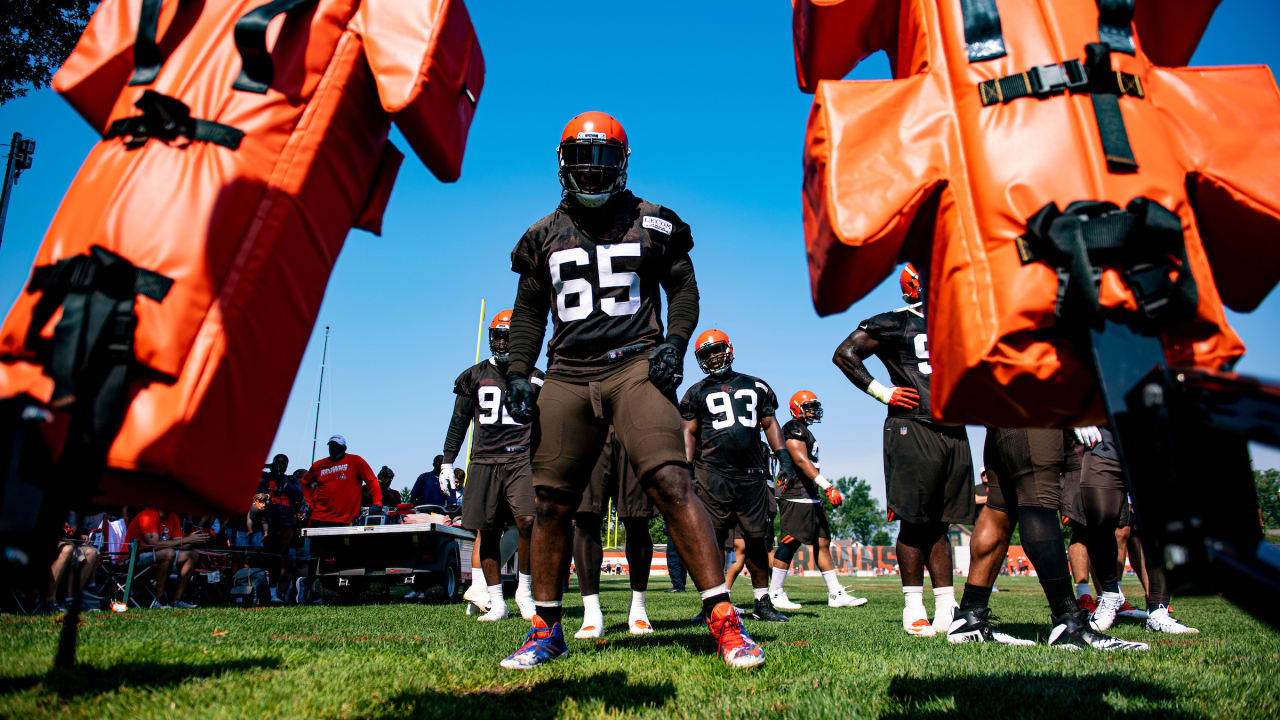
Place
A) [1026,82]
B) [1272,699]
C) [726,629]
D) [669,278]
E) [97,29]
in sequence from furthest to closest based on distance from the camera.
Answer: [669,278]
[726,629]
[1272,699]
[97,29]
[1026,82]

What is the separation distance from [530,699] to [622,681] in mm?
482

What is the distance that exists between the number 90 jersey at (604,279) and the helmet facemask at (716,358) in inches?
172

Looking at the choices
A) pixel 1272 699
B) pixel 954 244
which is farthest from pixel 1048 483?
pixel 954 244

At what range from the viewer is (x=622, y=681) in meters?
3.31

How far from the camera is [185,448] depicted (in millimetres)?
1782

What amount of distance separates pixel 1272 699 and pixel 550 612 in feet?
10.3

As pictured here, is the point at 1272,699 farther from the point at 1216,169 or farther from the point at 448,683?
the point at 448,683

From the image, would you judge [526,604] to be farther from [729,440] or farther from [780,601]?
[780,601]

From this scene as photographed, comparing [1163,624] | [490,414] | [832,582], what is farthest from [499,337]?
[1163,624]

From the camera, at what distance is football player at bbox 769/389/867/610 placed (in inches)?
460

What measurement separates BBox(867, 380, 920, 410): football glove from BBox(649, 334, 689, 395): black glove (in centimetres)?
257

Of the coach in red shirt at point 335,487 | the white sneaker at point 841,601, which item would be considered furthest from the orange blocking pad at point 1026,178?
the coach in red shirt at point 335,487

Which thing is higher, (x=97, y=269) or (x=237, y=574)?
(x=97, y=269)

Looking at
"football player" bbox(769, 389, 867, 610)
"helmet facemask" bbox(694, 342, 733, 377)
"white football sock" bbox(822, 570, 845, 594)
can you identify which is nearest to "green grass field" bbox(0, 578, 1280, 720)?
"helmet facemask" bbox(694, 342, 733, 377)
